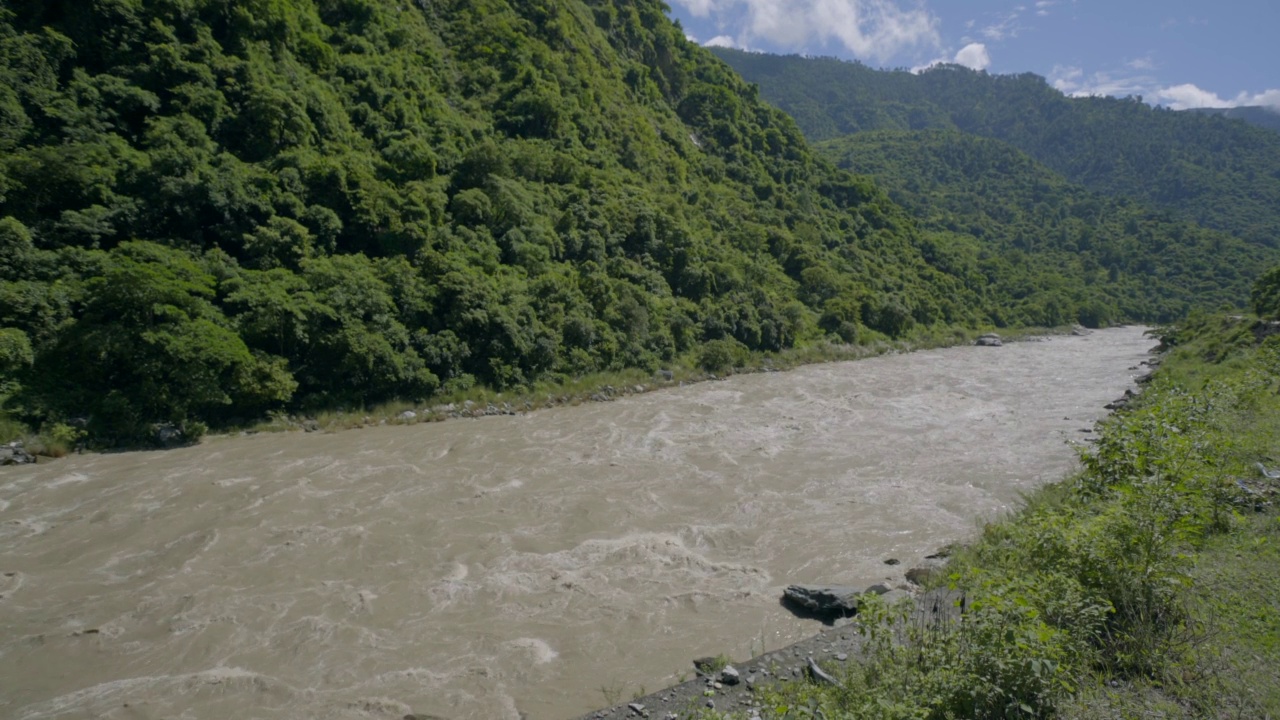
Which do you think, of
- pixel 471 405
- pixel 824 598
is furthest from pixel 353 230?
pixel 824 598

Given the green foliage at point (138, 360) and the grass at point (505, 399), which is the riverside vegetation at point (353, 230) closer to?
the green foliage at point (138, 360)

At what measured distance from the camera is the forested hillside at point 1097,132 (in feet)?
389

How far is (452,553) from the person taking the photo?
11.4 metres

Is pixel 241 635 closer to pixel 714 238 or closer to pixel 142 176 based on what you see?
pixel 142 176

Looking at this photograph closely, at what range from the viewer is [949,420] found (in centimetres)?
2255

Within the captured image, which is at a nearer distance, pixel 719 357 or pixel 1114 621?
pixel 1114 621

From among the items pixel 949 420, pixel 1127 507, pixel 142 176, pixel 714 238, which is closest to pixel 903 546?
pixel 1127 507

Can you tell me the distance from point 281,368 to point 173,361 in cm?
286

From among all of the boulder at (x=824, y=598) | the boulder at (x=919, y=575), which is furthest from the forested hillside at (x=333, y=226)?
the boulder at (x=919, y=575)

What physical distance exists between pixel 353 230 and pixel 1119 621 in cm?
2818

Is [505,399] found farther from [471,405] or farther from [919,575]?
[919,575]

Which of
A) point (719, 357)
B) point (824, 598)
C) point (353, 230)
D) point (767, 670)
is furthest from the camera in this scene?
point (719, 357)

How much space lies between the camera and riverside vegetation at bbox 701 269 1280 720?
4504 mm

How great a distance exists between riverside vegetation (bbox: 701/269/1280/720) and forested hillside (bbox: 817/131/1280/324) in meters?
63.5
